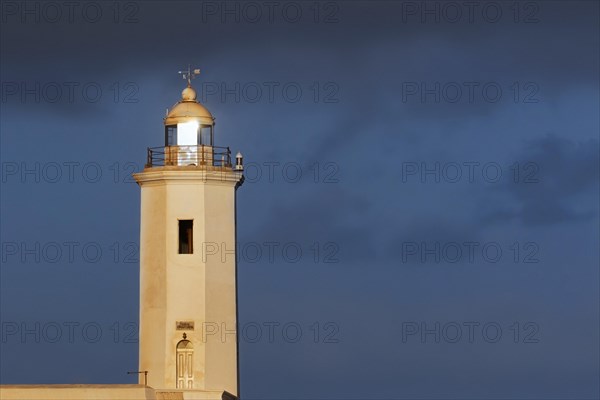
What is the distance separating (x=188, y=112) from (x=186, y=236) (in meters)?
3.27

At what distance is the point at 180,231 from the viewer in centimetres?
6975

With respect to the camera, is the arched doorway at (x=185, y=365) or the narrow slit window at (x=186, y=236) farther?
the narrow slit window at (x=186, y=236)

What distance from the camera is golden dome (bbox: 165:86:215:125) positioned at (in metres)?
70.2

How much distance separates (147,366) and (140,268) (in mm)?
2690

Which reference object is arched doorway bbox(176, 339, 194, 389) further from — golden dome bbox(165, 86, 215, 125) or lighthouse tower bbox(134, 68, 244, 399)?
golden dome bbox(165, 86, 215, 125)

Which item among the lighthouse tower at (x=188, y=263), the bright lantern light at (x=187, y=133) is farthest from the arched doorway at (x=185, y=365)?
the bright lantern light at (x=187, y=133)

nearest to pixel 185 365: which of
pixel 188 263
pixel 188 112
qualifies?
pixel 188 263

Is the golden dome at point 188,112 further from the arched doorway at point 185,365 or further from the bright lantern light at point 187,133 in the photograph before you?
the arched doorway at point 185,365

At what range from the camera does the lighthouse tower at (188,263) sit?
68.8m

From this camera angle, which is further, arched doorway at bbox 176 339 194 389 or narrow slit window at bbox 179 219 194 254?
narrow slit window at bbox 179 219 194 254

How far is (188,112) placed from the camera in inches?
2768

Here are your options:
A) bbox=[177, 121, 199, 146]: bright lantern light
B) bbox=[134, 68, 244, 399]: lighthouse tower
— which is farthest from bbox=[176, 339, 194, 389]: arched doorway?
bbox=[177, 121, 199, 146]: bright lantern light

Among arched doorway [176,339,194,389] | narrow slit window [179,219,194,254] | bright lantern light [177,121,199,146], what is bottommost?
arched doorway [176,339,194,389]

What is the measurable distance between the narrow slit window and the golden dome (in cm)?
269
